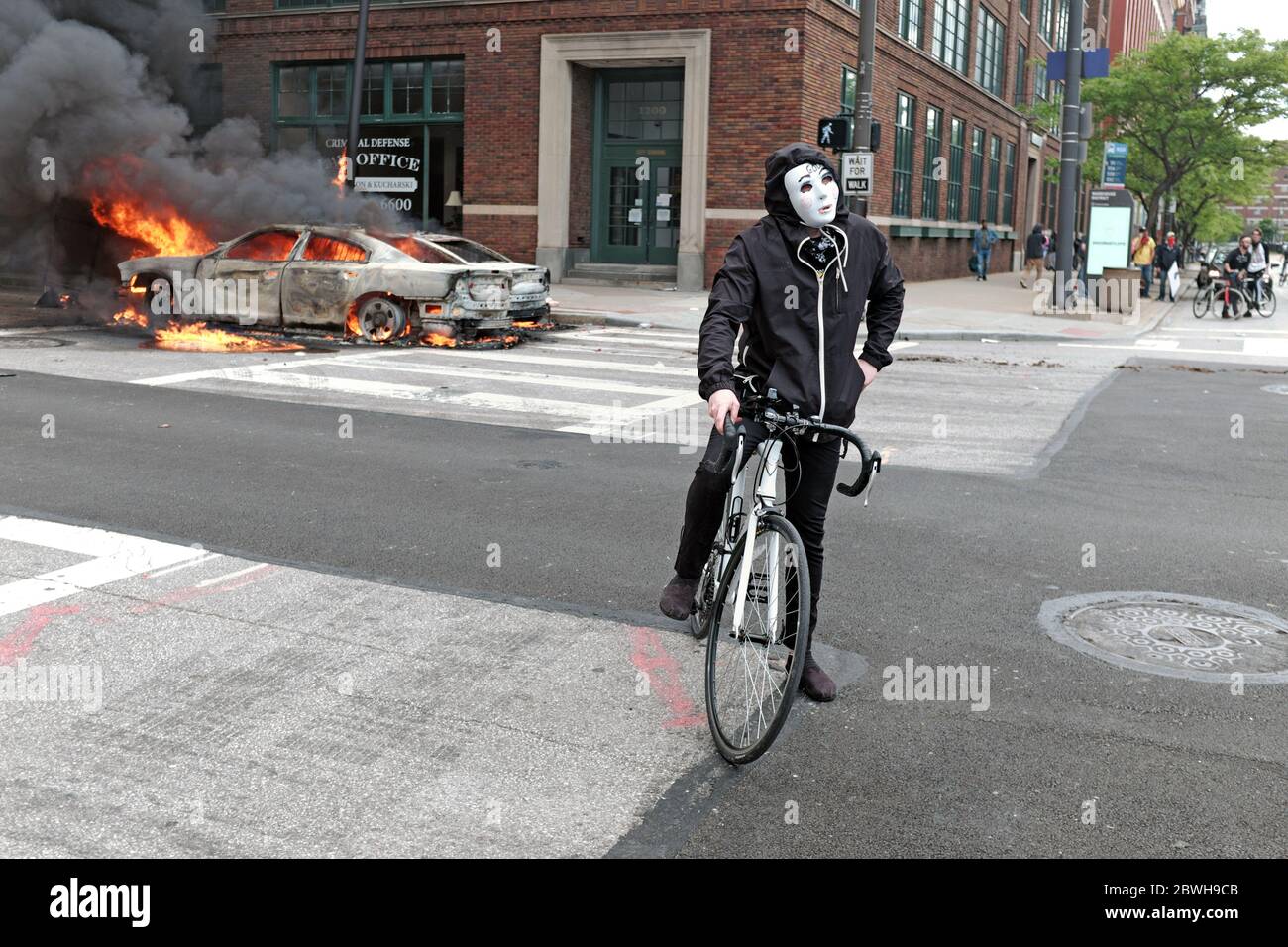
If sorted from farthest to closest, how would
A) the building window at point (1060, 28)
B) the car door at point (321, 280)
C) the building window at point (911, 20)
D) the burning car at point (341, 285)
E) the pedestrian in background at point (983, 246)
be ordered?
the building window at point (1060, 28)
the pedestrian in background at point (983, 246)
the building window at point (911, 20)
the car door at point (321, 280)
the burning car at point (341, 285)

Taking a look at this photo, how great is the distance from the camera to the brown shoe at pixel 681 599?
16.0 ft

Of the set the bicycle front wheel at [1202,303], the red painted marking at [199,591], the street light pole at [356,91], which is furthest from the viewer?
the bicycle front wheel at [1202,303]

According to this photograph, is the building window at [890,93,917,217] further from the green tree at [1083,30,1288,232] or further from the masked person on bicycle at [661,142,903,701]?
the masked person on bicycle at [661,142,903,701]

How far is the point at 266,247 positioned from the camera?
1631 cm

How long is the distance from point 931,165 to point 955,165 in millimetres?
3215

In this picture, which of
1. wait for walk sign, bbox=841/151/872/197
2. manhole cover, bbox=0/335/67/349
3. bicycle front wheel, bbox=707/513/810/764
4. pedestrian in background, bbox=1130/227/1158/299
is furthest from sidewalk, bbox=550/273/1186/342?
bicycle front wheel, bbox=707/513/810/764

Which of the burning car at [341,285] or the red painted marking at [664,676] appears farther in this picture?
the burning car at [341,285]

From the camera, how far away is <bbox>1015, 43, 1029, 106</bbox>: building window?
150 feet

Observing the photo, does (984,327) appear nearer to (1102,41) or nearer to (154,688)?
(154,688)

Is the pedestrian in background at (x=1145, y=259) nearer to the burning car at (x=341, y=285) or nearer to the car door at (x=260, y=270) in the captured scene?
the burning car at (x=341, y=285)

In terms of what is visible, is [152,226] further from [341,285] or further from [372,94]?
[372,94]

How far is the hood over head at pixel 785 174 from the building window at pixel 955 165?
3443 cm

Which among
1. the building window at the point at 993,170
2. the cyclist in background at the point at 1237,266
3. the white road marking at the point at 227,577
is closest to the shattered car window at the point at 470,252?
the white road marking at the point at 227,577

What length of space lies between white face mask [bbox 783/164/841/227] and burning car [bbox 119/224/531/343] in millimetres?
11556
